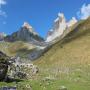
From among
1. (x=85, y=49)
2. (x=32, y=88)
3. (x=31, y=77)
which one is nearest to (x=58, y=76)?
(x=31, y=77)

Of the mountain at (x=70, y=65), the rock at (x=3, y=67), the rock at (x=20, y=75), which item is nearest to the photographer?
the mountain at (x=70, y=65)

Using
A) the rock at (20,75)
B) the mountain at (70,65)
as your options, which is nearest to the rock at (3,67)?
the rock at (20,75)

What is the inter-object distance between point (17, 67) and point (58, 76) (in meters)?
6.13

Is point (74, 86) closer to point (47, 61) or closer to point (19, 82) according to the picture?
point (19, 82)

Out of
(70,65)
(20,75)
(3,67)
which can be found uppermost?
(70,65)

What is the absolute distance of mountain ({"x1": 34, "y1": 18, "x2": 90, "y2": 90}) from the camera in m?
49.0

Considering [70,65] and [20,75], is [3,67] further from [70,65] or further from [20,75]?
[70,65]

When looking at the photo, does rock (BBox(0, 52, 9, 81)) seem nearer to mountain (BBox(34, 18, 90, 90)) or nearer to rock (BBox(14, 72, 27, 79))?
rock (BBox(14, 72, 27, 79))

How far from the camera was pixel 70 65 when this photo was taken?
282ft

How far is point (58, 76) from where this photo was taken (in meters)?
56.2

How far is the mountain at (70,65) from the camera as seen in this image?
161 ft

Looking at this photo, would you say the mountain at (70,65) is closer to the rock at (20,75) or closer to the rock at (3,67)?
the rock at (20,75)

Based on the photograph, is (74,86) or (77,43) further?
(77,43)

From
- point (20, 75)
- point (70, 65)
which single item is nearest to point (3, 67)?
point (20, 75)
